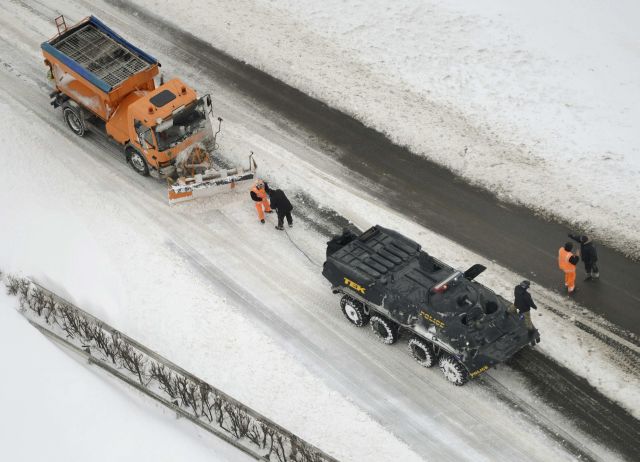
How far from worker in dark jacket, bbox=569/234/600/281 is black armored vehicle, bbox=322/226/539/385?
2.50 meters

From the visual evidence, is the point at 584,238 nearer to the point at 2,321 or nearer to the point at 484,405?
the point at 484,405

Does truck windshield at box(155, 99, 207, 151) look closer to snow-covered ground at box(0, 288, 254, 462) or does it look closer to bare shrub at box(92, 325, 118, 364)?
bare shrub at box(92, 325, 118, 364)

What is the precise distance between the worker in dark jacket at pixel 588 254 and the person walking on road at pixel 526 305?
2.14 m

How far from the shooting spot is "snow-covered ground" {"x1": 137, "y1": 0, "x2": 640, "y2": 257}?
19984 millimetres

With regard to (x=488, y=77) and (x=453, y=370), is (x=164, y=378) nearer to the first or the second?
(x=453, y=370)

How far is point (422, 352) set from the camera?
15.7m

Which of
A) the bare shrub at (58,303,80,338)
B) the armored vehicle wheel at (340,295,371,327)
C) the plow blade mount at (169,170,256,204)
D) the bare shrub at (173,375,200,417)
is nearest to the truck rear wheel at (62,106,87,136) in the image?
the plow blade mount at (169,170,256,204)

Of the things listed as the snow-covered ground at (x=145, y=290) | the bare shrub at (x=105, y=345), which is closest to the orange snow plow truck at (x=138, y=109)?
the snow-covered ground at (x=145, y=290)

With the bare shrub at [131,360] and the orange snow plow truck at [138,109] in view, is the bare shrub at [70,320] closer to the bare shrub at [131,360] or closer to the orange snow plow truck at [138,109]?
the bare shrub at [131,360]

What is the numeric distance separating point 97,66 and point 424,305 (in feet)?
34.4

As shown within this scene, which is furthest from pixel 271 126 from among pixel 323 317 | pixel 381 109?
pixel 323 317

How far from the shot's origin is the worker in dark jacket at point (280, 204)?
60.0 feet

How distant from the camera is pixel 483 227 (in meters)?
19.0

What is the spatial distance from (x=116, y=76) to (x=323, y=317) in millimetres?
8047
